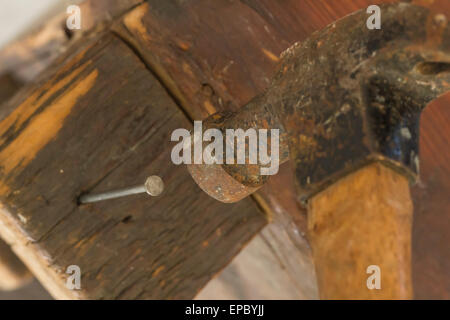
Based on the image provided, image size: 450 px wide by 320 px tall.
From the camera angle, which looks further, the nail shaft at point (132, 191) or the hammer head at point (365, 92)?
the nail shaft at point (132, 191)

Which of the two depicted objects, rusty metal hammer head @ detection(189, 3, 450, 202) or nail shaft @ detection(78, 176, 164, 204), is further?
nail shaft @ detection(78, 176, 164, 204)

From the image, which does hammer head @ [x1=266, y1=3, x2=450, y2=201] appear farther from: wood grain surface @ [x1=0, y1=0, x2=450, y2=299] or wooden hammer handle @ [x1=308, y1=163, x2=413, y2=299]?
wood grain surface @ [x1=0, y1=0, x2=450, y2=299]

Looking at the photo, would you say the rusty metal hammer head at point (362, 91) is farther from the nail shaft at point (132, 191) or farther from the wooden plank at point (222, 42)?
the nail shaft at point (132, 191)

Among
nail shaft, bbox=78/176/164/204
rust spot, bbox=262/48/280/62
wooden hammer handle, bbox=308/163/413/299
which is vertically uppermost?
rust spot, bbox=262/48/280/62

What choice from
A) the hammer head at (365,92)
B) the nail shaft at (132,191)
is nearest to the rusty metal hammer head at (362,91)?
the hammer head at (365,92)

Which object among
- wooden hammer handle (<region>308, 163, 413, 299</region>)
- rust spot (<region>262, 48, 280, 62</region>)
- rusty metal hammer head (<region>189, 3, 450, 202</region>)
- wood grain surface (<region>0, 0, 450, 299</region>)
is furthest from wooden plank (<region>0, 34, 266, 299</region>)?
wooden hammer handle (<region>308, 163, 413, 299</region>)

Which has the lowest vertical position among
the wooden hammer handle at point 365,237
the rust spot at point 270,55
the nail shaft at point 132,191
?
the wooden hammer handle at point 365,237
